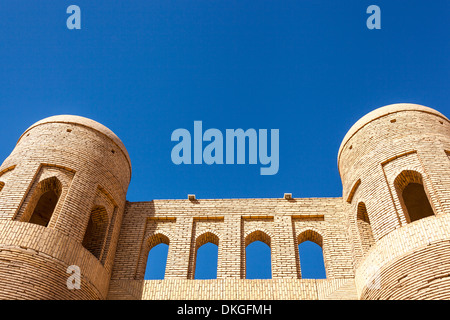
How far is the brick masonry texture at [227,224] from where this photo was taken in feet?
24.2

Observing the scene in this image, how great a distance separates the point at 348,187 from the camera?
376 inches

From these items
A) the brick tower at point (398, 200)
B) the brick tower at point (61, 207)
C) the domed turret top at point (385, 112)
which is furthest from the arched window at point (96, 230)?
the domed turret top at point (385, 112)

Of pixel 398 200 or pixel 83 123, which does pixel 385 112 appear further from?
pixel 83 123

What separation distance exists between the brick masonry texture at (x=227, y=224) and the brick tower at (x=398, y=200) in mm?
22

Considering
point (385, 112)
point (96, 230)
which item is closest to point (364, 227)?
point (385, 112)

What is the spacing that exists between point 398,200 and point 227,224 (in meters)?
3.29

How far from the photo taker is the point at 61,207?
846 centimetres

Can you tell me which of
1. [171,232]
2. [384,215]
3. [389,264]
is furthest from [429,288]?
[171,232]

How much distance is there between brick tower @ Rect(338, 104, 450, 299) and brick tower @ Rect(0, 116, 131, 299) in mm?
Answer: 4582

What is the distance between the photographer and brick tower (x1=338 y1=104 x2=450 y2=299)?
23.0 ft

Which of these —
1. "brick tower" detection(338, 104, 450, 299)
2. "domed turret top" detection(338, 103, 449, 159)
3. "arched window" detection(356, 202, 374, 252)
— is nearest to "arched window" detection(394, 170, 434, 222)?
"brick tower" detection(338, 104, 450, 299)

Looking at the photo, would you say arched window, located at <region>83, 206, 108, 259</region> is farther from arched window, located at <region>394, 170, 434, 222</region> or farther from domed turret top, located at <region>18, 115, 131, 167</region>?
arched window, located at <region>394, 170, 434, 222</region>

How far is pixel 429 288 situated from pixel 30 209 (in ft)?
21.2
